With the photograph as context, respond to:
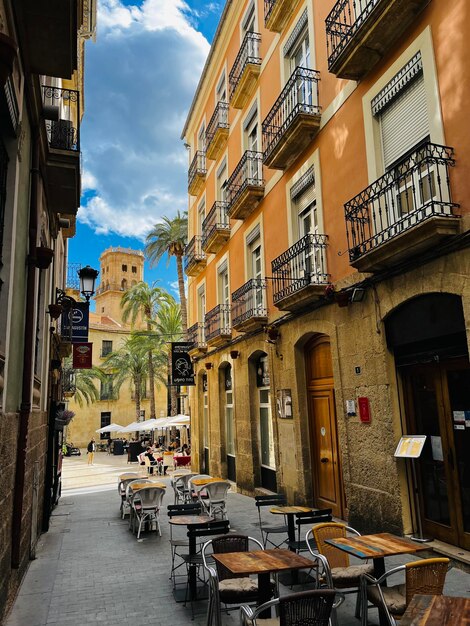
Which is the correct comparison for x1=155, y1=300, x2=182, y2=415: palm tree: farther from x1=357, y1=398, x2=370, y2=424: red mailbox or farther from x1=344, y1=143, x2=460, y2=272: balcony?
x1=344, y1=143, x2=460, y2=272: balcony

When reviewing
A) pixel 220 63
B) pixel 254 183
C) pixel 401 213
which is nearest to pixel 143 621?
pixel 401 213

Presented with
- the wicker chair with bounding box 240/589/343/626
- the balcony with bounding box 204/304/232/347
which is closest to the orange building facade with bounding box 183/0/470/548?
the balcony with bounding box 204/304/232/347

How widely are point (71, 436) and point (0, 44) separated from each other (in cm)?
4811

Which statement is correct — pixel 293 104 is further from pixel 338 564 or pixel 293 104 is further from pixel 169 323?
pixel 169 323

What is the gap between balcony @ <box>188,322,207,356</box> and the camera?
18.9 metres

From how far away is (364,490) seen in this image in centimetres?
812

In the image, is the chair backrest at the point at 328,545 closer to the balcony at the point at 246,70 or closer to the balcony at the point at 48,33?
the balcony at the point at 48,33

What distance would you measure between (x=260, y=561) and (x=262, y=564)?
11cm

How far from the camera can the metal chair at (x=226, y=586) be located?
175 inches

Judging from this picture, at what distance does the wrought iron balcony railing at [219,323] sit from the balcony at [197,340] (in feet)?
4.73

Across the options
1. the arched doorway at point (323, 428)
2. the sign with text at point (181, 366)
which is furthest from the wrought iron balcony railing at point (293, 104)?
the sign with text at point (181, 366)

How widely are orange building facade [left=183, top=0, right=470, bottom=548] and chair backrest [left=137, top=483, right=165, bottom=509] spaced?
10.00ft

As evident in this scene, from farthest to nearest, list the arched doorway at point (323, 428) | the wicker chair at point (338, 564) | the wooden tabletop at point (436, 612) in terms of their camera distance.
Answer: the arched doorway at point (323, 428), the wicker chair at point (338, 564), the wooden tabletop at point (436, 612)

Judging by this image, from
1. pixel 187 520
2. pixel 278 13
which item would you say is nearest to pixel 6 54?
pixel 187 520
